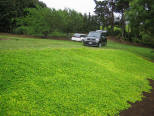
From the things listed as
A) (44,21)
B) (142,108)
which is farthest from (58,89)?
(44,21)

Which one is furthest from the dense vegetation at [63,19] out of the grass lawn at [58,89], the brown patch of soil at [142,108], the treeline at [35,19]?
the brown patch of soil at [142,108]

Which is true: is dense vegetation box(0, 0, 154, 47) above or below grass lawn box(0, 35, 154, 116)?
above

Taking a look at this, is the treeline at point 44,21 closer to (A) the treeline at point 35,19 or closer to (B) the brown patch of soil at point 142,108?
(A) the treeline at point 35,19

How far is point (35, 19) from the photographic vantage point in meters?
24.0

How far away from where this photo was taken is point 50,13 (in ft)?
79.9

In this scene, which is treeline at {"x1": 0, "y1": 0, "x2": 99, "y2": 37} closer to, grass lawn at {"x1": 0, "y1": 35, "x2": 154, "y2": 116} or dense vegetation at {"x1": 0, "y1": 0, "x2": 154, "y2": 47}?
dense vegetation at {"x1": 0, "y1": 0, "x2": 154, "y2": 47}

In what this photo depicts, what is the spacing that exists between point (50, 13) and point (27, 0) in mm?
14876

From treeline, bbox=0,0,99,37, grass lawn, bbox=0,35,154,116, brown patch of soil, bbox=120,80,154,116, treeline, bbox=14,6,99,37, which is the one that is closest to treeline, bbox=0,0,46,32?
treeline, bbox=0,0,99,37

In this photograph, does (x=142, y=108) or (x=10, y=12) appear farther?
(x=10, y=12)

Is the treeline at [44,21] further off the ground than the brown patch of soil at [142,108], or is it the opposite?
the treeline at [44,21]

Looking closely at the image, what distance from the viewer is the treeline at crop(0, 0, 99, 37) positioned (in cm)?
2428

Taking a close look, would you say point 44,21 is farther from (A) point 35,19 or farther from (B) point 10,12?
(B) point 10,12

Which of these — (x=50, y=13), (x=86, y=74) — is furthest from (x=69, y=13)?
(x=86, y=74)

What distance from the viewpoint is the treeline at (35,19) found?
79.6 ft
